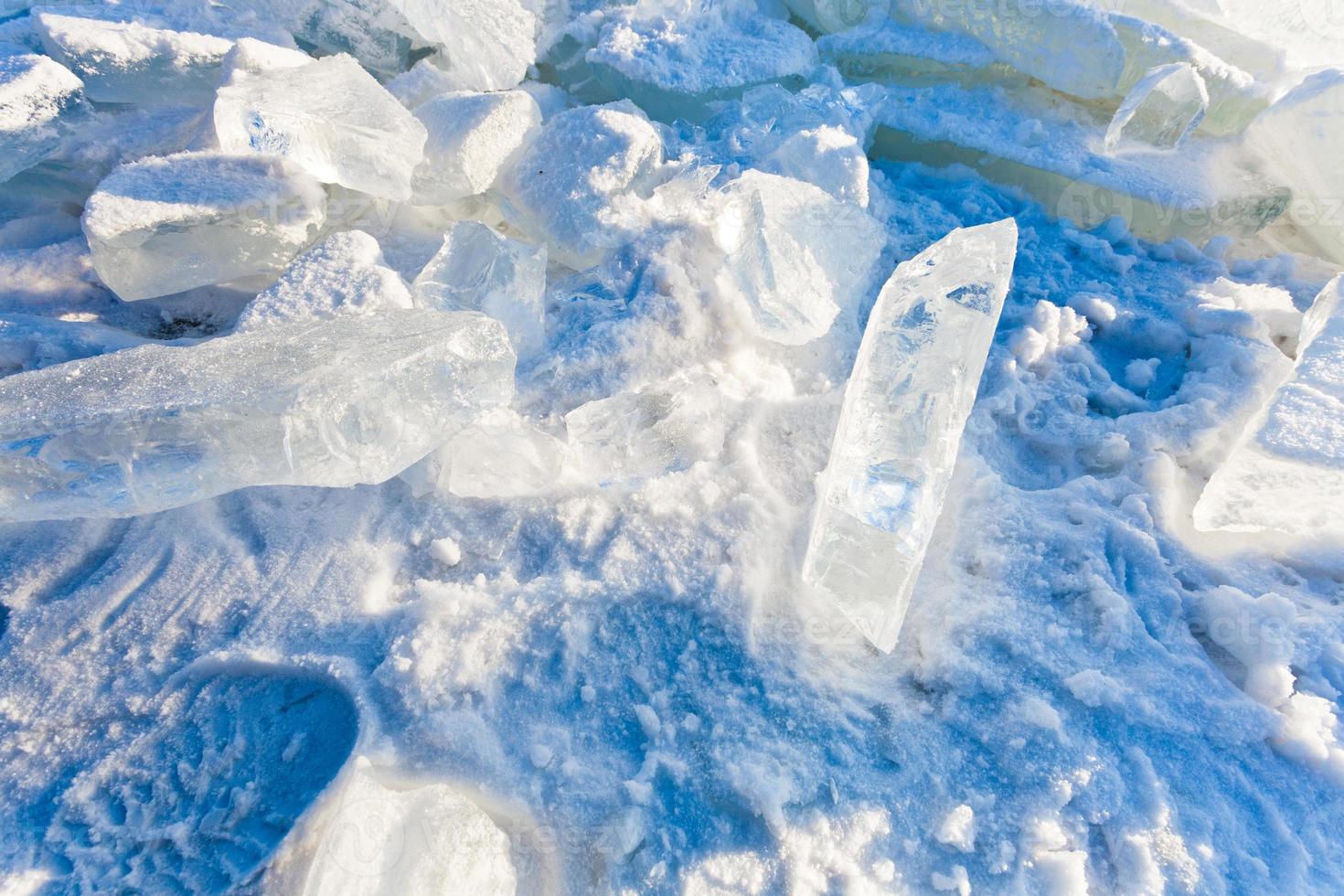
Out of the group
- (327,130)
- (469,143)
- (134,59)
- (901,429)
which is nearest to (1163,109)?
(901,429)

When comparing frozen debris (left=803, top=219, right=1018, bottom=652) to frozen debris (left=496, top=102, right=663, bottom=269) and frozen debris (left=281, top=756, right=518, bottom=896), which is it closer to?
frozen debris (left=281, top=756, right=518, bottom=896)

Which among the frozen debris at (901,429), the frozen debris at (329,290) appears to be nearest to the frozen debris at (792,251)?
the frozen debris at (901,429)

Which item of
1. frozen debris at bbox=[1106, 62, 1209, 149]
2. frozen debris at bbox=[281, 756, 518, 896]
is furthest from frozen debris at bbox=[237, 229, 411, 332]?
frozen debris at bbox=[1106, 62, 1209, 149]

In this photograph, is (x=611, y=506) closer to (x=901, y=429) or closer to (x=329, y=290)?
(x=901, y=429)

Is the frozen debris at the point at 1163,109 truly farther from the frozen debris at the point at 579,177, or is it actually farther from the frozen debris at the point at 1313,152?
the frozen debris at the point at 579,177

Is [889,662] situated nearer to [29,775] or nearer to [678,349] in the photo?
[678,349]
